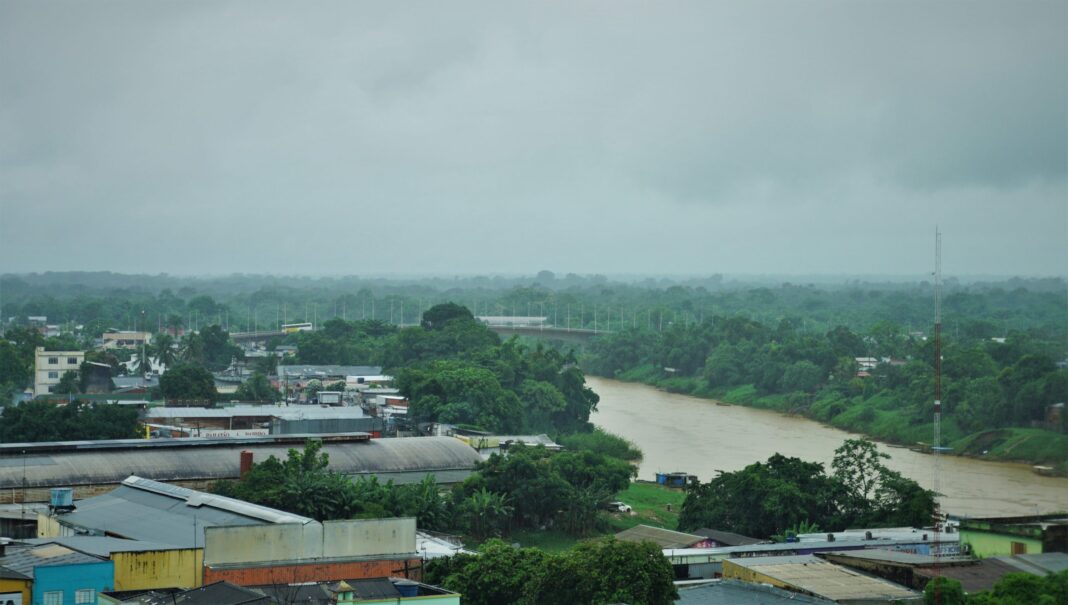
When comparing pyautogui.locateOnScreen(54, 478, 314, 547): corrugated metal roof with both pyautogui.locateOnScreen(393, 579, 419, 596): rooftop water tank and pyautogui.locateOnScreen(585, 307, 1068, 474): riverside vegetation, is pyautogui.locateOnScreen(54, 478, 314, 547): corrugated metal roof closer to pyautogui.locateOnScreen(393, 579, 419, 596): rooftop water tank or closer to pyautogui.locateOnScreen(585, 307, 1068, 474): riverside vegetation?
pyautogui.locateOnScreen(393, 579, 419, 596): rooftop water tank

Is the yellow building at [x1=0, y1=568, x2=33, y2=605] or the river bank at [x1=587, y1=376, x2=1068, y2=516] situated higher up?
the yellow building at [x1=0, y1=568, x2=33, y2=605]

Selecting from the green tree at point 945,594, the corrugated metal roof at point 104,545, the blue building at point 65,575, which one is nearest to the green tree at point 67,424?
the corrugated metal roof at point 104,545

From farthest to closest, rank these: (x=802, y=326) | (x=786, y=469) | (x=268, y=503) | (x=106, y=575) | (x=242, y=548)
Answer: (x=802, y=326), (x=786, y=469), (x=268, y=503), (x=242, y=548), (x=106, y=575)

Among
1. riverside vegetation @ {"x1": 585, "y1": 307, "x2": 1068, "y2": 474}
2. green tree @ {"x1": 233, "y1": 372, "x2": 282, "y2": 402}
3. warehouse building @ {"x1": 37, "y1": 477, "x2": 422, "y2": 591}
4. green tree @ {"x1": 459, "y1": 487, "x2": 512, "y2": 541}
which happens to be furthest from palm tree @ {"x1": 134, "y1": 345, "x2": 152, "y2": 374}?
warehouse building @ {"x1": 37, "y1": 477, "x2": 422, "y2": 591}

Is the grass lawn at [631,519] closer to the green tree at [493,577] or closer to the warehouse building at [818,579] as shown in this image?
the warehouse building at [818,579]

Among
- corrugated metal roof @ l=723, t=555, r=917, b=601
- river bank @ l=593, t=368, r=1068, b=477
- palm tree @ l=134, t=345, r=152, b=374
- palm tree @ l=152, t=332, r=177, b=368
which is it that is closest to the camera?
corrugated metal roof @ l=723, t=555, r=917, b=601

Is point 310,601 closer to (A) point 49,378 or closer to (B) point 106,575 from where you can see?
(B) point 106,575

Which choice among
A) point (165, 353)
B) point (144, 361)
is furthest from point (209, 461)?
point (165, 353)

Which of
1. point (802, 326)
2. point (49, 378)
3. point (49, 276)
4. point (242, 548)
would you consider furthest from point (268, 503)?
point (49, 276)
